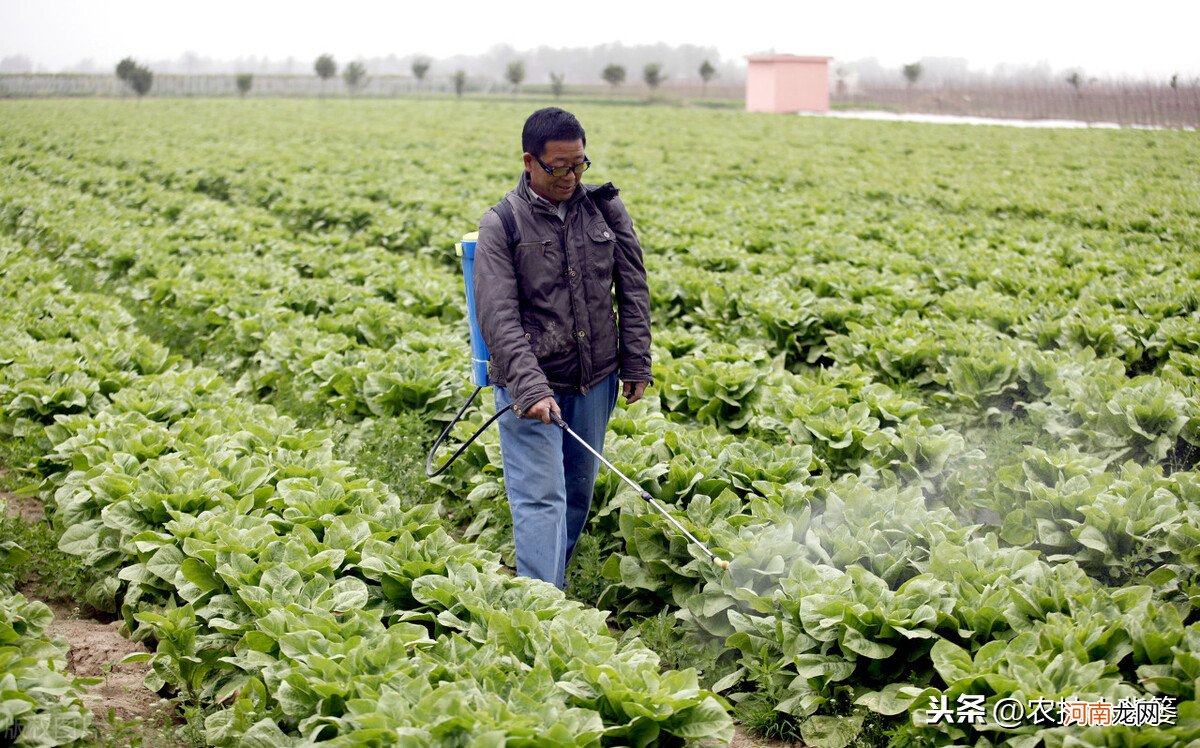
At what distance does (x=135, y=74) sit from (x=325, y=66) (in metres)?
21.3

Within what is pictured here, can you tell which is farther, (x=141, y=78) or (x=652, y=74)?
(x=652, y=74)

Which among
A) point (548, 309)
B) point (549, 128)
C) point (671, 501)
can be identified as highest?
point (549, 128)

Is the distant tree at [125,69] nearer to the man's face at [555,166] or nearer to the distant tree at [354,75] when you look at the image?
the distant tree at [354,75]

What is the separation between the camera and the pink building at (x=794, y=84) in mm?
61469

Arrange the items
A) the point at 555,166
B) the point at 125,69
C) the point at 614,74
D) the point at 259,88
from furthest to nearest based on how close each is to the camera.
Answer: the point at 259,88, the point at 614,74, the point at 125,69, the point at 555,166

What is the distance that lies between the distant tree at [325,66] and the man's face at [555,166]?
288ft

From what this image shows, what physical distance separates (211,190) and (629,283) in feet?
59.7

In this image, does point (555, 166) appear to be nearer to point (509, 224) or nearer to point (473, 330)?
point (509, 224)

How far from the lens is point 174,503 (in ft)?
15.4

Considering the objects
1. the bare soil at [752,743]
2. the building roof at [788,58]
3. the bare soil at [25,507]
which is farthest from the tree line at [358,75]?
the bare soil at [752,743]

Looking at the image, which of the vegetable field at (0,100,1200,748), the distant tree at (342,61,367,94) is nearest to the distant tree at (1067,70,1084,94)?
the vegetable field at (0,100,1200,748)

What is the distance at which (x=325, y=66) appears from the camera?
8644cm

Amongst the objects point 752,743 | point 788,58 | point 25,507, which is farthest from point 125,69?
point 752,743

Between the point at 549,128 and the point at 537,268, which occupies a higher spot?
the point at 549,128
